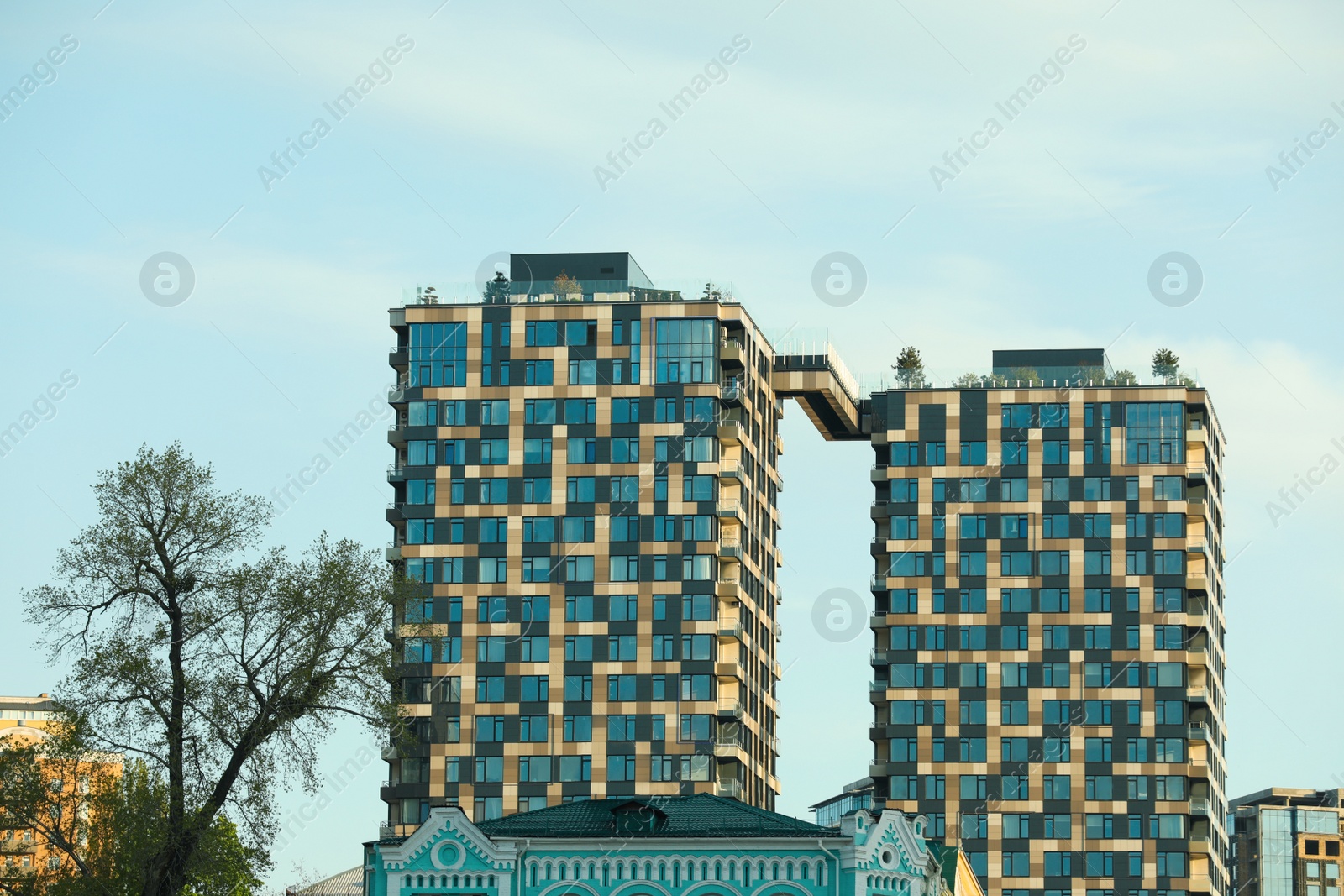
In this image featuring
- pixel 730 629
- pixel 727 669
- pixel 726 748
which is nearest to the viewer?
pixel 726 748

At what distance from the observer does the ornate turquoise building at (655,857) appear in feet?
259

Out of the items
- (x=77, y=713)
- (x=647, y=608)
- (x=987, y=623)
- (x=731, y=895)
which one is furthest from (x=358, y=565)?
(x=987, y=623)

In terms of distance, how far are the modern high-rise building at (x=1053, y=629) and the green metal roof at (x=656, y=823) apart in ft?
251

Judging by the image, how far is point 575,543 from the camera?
149875 millimetres

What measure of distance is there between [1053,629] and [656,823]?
8575cm

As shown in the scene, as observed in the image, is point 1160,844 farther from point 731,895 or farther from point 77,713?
point 77,713

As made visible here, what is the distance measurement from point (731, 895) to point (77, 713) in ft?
75.4

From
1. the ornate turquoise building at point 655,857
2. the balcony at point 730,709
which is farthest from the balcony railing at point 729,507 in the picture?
the ornate turquoise building at point 655,857

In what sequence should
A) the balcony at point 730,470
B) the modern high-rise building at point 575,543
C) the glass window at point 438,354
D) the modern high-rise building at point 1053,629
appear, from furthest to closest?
1. the modern high-rise building at point 1053,629
2. the glass window at point 438,354
3. the balcony at point 730,470
4. the modern high-rise building at point 575,543

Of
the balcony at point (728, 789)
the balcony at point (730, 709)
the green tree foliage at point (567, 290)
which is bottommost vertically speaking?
the balcony at point (728, 789)

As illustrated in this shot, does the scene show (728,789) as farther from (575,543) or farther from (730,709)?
(575,543)

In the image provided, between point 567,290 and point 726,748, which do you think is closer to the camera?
point 726,748

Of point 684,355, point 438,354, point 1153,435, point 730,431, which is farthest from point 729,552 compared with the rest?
point 1153,435

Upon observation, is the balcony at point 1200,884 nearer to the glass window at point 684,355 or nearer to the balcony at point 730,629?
the balcony at point 730,629
